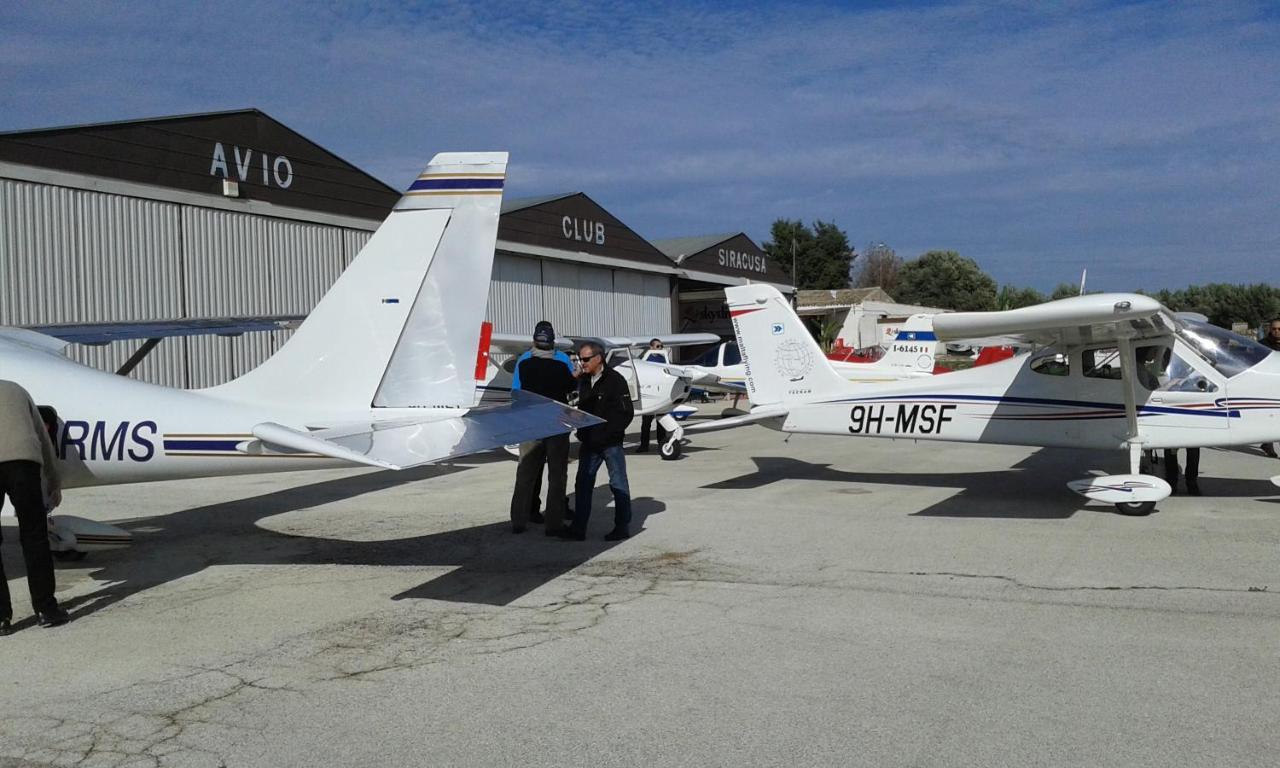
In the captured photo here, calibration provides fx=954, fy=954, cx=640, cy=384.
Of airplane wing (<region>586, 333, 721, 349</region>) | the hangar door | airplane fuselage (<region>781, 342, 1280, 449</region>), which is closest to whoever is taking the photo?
airplane fuselage (<region>781, 342, 1280, 449</region>)

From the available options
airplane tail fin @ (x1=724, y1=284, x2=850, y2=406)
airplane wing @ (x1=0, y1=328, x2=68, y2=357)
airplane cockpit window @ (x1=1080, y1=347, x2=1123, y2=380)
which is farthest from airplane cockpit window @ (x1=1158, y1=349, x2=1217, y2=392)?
airplane wing @ (x1=0, y1=328, x2=68, y2=357)

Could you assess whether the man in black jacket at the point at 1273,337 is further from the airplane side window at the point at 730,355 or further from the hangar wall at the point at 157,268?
the hangar wall at the point at 157,268

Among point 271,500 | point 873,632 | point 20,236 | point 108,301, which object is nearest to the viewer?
point 873,632

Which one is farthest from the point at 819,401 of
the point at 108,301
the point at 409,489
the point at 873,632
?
the point at 108,301

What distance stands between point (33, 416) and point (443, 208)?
9.17ft

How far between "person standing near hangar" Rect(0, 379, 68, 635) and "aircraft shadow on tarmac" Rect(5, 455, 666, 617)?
1.49 feet

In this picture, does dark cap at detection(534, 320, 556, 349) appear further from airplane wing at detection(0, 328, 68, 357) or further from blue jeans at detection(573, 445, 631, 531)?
airplane wing at detection(0, 328, 68, 357)

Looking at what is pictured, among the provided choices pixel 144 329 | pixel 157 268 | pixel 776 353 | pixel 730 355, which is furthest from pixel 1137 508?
pixel 157 268

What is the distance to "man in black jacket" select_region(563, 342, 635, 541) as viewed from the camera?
798cm

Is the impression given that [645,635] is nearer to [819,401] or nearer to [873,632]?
[873,632]

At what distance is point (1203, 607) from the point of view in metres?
5.65

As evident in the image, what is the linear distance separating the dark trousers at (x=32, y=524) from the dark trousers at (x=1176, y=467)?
1001 cm

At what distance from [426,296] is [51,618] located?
2972mm

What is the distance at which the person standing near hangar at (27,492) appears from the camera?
18.3 feet
